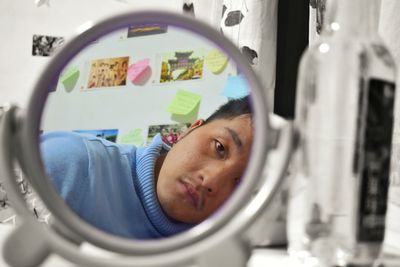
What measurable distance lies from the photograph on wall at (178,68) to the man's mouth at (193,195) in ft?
0.45

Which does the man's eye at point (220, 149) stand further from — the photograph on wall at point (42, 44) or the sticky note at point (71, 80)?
the photograph on wall at point (42, 44)

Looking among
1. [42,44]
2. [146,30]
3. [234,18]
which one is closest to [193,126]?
[146,30]

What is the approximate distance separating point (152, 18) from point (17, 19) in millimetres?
941

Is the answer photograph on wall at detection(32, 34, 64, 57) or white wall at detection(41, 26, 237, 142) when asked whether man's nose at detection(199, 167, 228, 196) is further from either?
photograph on wall at detection(32, 34, 64, 57)

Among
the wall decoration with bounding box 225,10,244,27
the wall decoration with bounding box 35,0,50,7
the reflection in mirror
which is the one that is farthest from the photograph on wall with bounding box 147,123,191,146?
the wall decoration with bounding box 35,0,50,7

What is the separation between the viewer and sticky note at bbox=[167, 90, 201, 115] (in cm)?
54

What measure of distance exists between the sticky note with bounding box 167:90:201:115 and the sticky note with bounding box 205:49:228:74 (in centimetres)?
6

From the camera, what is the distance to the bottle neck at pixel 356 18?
1.22 ft

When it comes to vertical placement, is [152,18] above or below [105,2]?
below

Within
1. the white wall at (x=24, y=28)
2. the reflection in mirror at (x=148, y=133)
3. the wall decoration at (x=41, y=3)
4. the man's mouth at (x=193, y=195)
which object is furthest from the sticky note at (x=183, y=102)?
the wall decoration at (x=41, y=3)

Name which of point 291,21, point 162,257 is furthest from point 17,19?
point 162,257

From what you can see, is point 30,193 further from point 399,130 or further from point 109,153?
point 399,130

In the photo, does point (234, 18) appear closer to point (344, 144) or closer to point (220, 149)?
point (220, 149)

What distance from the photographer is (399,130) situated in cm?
62
